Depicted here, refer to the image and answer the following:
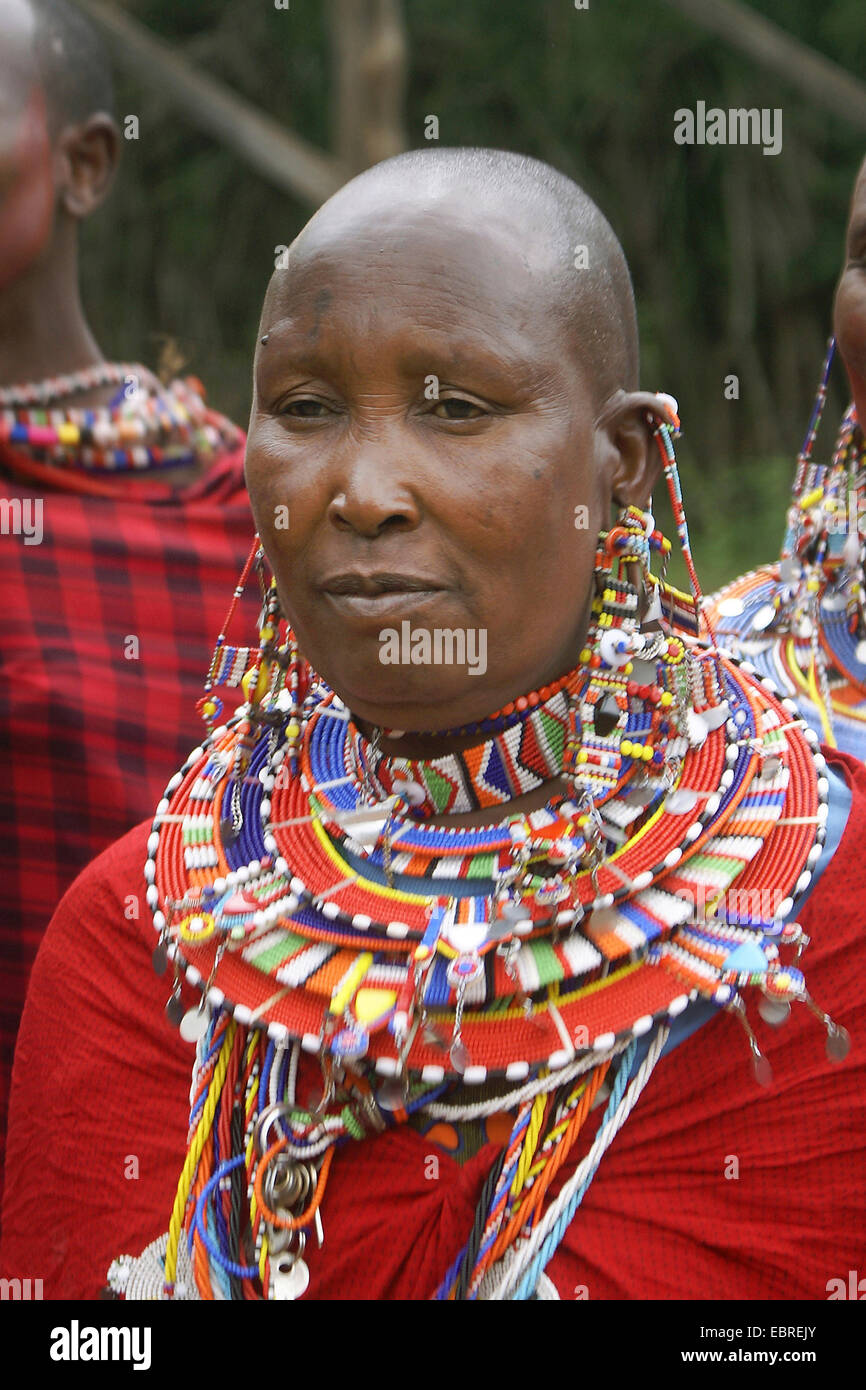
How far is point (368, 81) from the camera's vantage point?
21.1ft

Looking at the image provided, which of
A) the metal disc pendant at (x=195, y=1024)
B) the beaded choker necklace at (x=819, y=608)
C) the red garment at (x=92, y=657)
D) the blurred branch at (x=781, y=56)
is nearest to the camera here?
the metal disc pendant at (x=195, y=1024)

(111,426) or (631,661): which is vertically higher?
(111,426)

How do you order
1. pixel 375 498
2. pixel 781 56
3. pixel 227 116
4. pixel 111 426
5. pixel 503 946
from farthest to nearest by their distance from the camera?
pixel 781 56 → pixel 227 116 → pixel 111 426 → pixel 503 946 → pixel 375 498

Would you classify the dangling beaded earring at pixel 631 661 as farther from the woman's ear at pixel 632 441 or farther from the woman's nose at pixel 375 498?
the woman's nose at pixel 375 498

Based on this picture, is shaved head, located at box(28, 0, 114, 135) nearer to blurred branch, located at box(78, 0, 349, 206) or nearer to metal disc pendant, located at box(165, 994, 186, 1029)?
metal disc pendant, located at box(165, 994, 186, 1029)

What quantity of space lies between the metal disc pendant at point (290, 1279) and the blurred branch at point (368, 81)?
5.07 meters

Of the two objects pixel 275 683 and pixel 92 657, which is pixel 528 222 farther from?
pixel 92 657

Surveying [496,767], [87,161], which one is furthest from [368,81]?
[496,767]

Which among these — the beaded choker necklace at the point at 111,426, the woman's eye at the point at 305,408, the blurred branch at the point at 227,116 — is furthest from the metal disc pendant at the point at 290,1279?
the blurred branch at the point at 227,116

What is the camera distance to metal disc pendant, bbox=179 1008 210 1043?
2.06 m

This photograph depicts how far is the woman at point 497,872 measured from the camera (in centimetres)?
183

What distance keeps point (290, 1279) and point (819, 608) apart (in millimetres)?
1462

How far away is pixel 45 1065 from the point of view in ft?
7.34

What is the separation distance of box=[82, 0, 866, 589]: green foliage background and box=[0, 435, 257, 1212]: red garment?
18.6 ft
